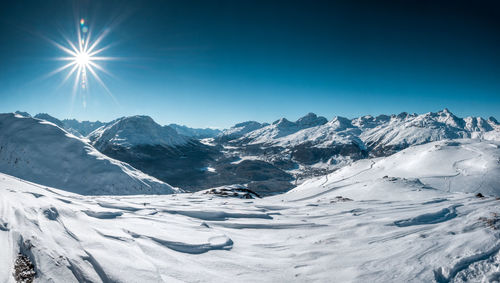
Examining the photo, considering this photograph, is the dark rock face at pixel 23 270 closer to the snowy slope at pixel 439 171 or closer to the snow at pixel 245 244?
the snow at pixel 245 244

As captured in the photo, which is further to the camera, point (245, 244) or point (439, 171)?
point (439, 171)

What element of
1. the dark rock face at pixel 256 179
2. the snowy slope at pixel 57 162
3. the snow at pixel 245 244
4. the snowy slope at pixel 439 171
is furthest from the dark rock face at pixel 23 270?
the dark rock face at pixel 256 179

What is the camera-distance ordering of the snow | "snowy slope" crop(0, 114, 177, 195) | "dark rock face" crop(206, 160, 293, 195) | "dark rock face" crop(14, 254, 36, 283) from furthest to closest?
"dark rock face" crop(206, 160, 293, 195)
"snowy slope" crop(0, 114, 177, 195)
the snow
"dark rock face" crop(14, 254, 36, 283)

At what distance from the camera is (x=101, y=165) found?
27.4 metres

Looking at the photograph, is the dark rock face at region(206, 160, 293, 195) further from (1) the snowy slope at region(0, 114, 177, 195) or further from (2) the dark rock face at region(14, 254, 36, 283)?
(2) the dark rock face at region(14, 254, 36, 283)

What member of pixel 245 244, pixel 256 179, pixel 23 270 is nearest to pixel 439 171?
pixel 245 244

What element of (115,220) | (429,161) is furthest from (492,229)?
(429,161)

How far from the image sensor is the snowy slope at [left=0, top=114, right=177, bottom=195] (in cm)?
2253

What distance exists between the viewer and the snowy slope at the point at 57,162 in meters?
22.5

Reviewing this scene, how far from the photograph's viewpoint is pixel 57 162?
2464cm

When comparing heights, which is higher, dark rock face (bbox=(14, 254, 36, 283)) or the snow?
dark rock face (bbox=(14, 254, 36, 283))

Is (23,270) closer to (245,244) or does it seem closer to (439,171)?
(245,244)

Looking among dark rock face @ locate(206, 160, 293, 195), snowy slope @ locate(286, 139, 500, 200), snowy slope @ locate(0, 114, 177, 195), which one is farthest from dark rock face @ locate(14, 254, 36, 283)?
dark rock face @ locate(206, 160, 293, 195)

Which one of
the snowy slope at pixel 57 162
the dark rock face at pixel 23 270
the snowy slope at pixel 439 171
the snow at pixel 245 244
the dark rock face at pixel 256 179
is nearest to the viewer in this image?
the dark rock face at pixel 23 270
